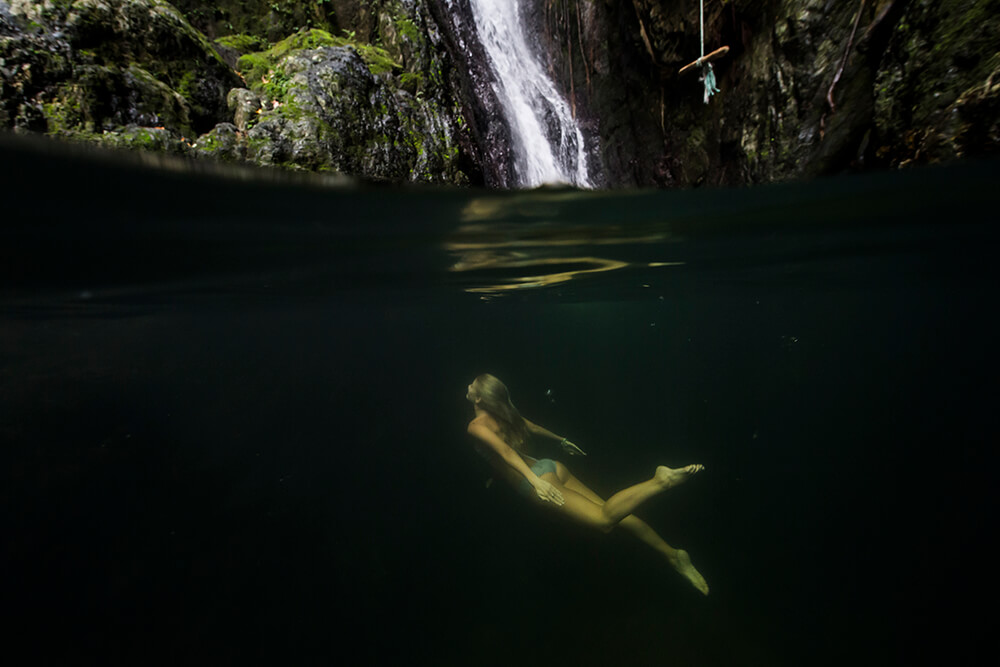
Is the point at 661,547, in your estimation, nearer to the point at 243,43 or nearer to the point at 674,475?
the point at 674,475

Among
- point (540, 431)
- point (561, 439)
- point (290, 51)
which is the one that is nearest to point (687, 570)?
point (561, 439)

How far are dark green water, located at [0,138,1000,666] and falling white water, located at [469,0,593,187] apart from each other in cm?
300

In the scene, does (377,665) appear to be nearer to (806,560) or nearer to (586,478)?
(586,478)

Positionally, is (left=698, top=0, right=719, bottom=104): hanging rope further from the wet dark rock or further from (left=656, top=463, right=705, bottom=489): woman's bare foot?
the wet dark rock

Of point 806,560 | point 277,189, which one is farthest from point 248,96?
point 806,560

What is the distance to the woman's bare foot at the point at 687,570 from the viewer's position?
772cm

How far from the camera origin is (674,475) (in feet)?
23.9

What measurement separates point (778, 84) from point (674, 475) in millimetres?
7006

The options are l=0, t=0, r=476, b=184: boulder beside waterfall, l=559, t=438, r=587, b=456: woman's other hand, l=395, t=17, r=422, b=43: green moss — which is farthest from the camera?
l=395, t=17, r=422, b=43: green moss

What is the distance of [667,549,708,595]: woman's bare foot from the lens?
25.3 feet

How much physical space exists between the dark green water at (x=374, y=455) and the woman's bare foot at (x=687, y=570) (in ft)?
8.28

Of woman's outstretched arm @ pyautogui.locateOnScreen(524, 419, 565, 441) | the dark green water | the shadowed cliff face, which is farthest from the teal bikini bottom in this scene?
the shadowed cliff face

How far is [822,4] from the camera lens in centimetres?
587

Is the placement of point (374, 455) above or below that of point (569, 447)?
below
